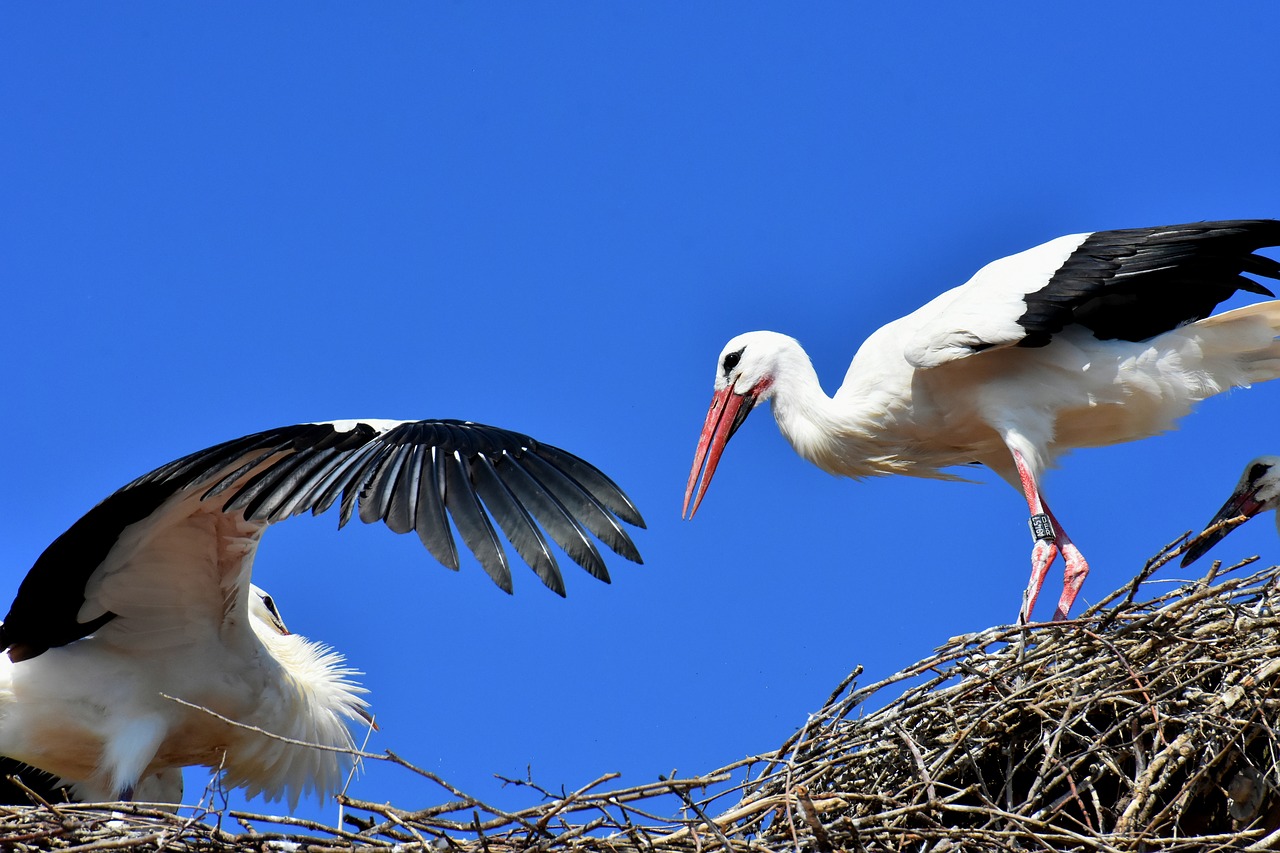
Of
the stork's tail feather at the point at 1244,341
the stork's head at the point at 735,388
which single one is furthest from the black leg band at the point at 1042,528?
the stork's head at the point at 735,388

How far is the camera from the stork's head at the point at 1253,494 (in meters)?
5.27

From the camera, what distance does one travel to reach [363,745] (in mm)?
4855

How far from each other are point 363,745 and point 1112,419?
2670 mm

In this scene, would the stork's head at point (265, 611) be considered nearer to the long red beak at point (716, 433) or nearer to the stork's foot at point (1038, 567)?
the long red beak at point (716, 433)

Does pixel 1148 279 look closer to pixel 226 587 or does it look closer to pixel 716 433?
pixel 716 433

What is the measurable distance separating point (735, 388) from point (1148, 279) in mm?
1639

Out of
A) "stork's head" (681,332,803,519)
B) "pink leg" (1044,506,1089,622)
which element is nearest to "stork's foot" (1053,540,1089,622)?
"pink leg" (1044,506,1089,622)

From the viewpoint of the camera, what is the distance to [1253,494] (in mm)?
5297

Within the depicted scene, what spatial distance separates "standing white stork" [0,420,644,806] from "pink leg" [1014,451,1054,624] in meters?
2.15

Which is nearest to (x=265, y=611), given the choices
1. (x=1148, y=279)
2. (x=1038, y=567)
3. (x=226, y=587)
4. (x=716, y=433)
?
(x=226, y=587)

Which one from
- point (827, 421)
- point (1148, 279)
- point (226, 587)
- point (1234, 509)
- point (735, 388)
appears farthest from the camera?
point (735, 388)

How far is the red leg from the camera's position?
5258mm

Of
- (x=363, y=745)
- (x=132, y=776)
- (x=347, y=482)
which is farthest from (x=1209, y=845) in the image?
(x=132, y=776)

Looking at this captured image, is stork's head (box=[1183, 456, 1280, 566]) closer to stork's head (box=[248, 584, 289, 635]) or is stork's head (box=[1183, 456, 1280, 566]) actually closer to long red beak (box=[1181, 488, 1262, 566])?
long red beak (box=[1181, 488, 1262, 566])
